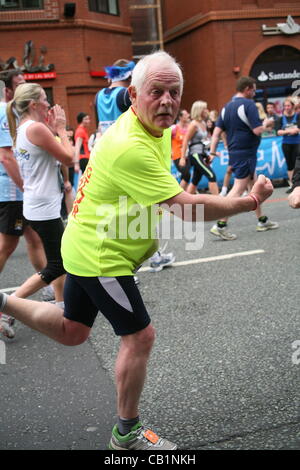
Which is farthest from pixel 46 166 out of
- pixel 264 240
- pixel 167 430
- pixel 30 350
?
pixel 264 240

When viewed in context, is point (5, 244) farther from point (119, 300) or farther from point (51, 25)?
point (51, 25)

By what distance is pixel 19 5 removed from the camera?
1873 centimetres

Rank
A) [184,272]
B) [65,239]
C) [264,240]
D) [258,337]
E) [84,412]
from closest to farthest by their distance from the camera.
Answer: [65,239] < [84,412] < [258,337] < [184,272] < [264,240]

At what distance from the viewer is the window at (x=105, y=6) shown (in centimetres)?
1998

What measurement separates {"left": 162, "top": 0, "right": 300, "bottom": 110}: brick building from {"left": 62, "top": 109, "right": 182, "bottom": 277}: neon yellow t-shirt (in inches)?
787

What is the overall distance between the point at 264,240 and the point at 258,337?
3215 millimetres

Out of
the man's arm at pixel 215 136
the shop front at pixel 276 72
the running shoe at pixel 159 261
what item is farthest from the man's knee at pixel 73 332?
the shop front at pixel 276 72

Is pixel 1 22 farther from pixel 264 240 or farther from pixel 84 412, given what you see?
pixel 84 412

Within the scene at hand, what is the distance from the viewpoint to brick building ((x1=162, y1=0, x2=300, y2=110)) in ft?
71.3

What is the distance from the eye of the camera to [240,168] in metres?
7.32

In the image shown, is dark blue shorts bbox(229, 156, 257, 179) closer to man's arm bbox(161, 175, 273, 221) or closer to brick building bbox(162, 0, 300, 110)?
man's arm bbox(161, 175, 273, 221)

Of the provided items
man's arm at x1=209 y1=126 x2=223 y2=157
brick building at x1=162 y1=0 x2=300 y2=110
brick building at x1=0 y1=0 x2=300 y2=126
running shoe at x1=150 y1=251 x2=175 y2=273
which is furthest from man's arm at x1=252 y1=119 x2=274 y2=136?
brick building at x1=162 y1=0 x2=300 y2=110

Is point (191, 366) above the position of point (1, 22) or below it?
below

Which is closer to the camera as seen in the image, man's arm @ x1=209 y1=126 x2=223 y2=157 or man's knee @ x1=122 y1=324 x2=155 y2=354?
man's knee @ x1=122 y1=324 x2=155 y2=354
